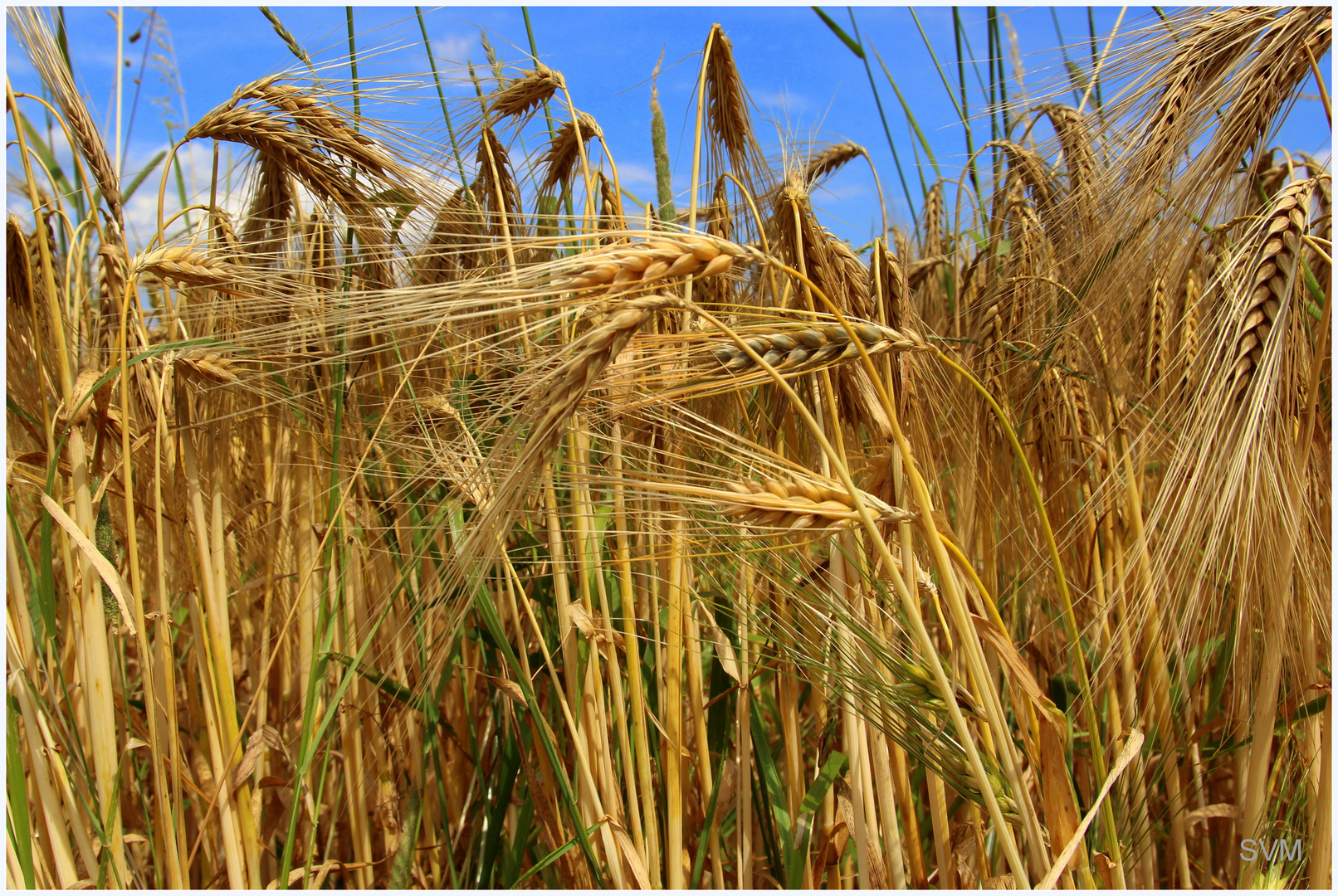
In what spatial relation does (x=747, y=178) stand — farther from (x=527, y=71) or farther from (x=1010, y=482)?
(x=1010, y=482)

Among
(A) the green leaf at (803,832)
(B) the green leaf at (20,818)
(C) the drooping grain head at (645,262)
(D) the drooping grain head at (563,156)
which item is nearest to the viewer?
(C) the drooping grain head at (645,262)

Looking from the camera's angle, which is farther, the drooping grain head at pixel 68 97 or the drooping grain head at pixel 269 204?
the drooping grain head at pixel 269 204

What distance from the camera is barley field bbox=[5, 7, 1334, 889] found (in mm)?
848

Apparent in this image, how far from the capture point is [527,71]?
1331 mm

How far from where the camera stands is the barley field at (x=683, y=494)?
33.4 inches

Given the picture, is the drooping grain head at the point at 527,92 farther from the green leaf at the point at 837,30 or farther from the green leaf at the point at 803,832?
the green leaf at the point at 803,832

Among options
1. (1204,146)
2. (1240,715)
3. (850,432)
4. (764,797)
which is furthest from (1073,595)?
(1204,146)

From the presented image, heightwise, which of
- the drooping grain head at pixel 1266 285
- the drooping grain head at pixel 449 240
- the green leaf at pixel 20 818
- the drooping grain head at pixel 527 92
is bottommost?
the green leaf at pixel 20 818

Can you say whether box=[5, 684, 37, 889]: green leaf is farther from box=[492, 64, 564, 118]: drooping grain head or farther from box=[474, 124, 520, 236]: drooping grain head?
box=[492, 64, 564, 118]: drooping grain head

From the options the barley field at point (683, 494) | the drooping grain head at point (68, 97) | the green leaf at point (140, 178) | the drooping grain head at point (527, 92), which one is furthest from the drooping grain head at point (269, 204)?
the green leaf at point (140, 178)

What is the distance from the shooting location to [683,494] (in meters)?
0.87

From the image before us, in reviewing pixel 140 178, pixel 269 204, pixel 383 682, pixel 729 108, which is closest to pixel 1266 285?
pixel 729 108

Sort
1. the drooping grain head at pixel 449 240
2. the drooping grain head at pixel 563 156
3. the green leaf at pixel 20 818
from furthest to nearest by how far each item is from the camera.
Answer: the drooping grain head at pixel 563 156 < the drooping grain head at pixel 449 240 < the green leaf at pixel 20 818

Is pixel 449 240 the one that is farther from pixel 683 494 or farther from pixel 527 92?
pixel 683 494
